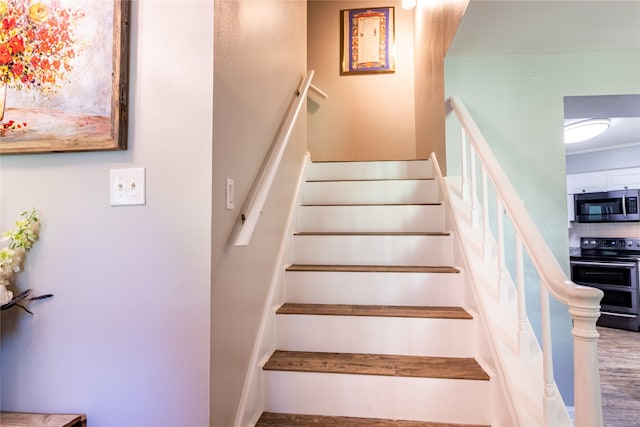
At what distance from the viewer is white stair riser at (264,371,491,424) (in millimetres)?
1362

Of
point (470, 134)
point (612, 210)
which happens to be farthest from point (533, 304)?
point (612, 210)

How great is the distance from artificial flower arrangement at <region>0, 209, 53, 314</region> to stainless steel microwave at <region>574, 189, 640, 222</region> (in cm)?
582

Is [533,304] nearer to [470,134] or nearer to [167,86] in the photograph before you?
[470,134]

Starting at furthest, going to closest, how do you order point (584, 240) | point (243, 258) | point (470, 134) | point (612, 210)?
point (584, 240)
point (612, 210)
point (470, 134)
point (243, 258)

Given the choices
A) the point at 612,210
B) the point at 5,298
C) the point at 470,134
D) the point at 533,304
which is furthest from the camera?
the point at 612,210

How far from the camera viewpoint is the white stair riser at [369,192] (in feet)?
8.36

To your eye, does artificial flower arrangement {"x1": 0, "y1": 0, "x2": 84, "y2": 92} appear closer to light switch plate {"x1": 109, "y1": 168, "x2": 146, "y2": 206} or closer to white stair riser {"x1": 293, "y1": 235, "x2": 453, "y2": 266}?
light switch plate {"x1": 109, "y1": 168, "x2": 146, "y2": 206}

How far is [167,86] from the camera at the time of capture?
107 cm

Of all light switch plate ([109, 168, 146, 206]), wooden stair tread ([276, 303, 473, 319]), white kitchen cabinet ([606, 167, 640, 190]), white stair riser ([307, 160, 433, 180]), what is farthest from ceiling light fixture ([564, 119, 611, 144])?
light switch plate ([109, 168, 146, 206])

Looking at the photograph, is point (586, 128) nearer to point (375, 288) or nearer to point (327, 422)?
A: point (375, 288)

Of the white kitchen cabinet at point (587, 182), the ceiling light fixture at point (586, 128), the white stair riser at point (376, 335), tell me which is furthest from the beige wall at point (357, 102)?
the white kitchen cabinet at point (587, 182)

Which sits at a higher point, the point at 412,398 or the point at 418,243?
the point at 418,243

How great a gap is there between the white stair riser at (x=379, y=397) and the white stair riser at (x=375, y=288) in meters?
0.49

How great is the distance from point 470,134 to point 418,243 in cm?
71
